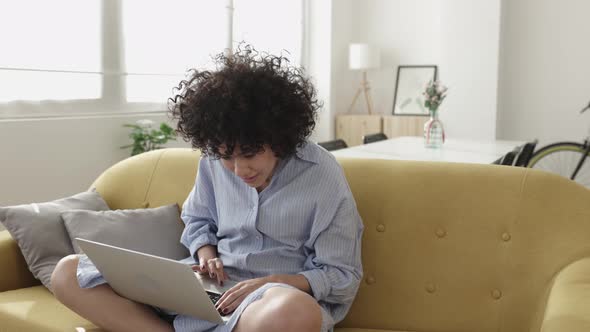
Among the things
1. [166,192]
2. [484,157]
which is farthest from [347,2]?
[166,192]

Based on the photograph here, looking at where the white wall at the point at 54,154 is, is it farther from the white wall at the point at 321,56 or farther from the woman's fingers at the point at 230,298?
the white wall at the point at 321,56

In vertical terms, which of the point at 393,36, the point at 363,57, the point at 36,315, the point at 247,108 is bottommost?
the point at 36,315

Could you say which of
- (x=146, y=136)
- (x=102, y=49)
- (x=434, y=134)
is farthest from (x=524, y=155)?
(x=102, y=49)

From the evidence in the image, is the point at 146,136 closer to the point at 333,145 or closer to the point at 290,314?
the point at 333,145

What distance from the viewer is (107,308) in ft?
5.74

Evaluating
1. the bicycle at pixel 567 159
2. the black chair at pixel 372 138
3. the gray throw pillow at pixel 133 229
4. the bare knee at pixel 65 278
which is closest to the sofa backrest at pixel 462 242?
the gray throw pillow at pixel 133 229

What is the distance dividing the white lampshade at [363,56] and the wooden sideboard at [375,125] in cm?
50

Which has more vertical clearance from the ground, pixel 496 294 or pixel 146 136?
pixel 146 136

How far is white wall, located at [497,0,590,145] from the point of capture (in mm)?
6195

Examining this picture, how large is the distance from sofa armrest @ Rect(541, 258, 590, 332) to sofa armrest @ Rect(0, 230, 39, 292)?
63.5 inches

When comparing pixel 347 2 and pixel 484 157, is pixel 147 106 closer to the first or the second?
pixel 484 157

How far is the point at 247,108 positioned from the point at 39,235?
933 millimetres

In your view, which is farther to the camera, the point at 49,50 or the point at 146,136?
the point at 146,136

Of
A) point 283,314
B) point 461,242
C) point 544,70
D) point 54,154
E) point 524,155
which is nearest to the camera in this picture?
point 283,314
